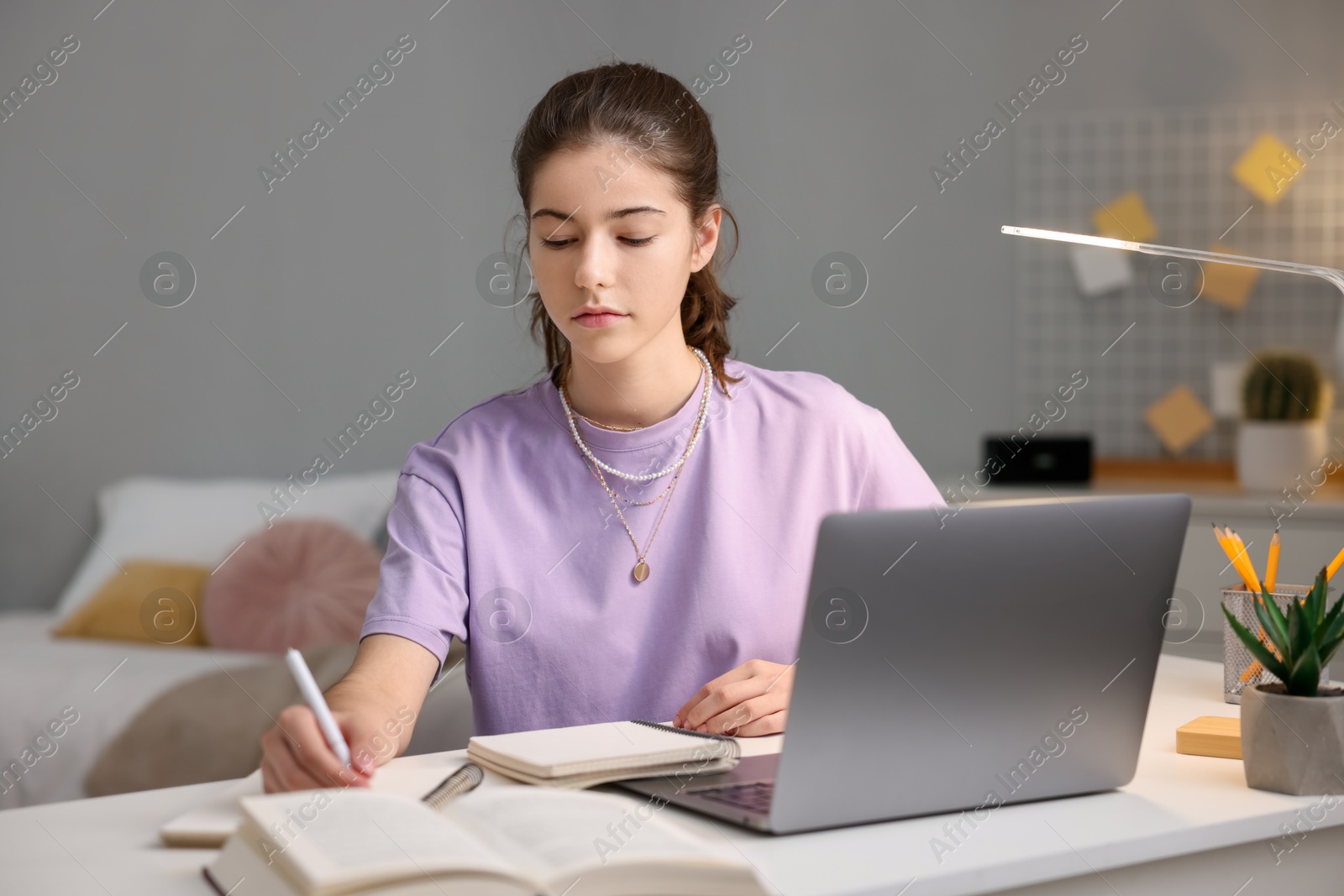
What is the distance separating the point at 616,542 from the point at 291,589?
4.69 ft

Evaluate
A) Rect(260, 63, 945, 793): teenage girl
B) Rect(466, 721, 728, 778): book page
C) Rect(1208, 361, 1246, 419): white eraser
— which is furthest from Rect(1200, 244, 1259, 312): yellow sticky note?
Rect(466, 721, 728, 778): book page

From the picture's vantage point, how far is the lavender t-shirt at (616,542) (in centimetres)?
105

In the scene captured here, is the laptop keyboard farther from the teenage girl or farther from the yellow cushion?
the yellow cushion

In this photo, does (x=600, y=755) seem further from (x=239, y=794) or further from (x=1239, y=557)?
(x=1239, y=557)

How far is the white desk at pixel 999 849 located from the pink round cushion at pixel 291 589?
4.99 feet

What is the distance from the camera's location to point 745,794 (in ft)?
2.28

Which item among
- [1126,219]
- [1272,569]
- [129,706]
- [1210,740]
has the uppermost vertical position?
[1126,219]

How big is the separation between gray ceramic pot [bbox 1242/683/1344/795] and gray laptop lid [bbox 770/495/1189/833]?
0.27 ft

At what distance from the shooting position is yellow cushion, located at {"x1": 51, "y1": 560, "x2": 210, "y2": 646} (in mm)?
2129

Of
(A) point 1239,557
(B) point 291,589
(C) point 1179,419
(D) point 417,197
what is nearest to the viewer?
(A) point 1239,557

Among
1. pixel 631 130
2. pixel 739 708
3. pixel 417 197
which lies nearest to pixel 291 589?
pixel 417 197

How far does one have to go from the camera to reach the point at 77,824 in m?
0.71

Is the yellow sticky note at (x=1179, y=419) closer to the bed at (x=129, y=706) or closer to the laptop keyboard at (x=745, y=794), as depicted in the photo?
the bed at (x=129, y=706)

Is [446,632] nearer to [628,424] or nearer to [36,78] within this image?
[628,424]
